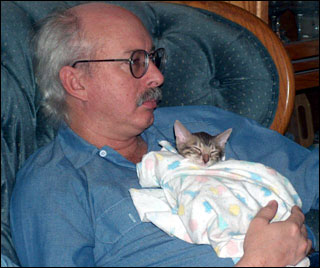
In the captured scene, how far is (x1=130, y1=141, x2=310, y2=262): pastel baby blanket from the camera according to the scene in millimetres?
1229

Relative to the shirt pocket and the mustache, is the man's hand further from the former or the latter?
the mustache

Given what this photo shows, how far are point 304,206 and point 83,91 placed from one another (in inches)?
33.4

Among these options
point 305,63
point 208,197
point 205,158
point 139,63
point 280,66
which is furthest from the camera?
point 305,63

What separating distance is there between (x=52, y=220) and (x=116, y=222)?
185 millimetres

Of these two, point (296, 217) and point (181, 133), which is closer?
point (296, 217)

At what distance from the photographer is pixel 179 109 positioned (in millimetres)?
1810

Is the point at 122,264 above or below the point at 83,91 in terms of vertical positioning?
below

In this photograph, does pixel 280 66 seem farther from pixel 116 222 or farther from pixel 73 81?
pixel 116 222

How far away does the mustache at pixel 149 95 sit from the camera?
1.60 metres

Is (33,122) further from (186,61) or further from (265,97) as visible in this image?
(265,97)

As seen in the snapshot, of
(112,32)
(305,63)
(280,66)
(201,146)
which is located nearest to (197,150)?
(201,146)

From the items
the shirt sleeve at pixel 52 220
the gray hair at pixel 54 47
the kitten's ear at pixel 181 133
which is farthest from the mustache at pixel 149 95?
the shirt sleeve at pixel 52 220

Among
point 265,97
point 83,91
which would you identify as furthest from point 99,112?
point 265,97

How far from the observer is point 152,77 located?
161 cm
